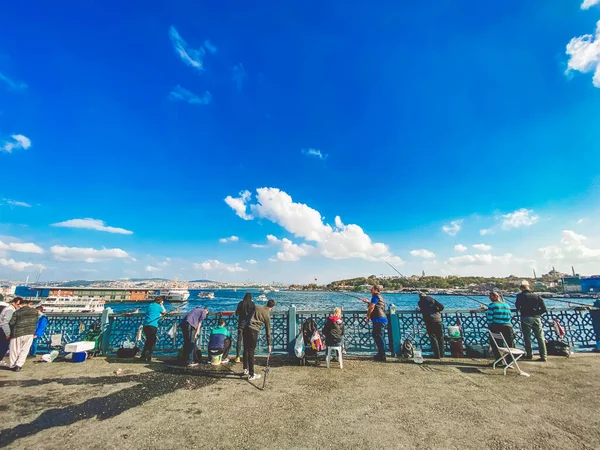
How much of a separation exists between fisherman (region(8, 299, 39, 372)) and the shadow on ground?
4.37ft

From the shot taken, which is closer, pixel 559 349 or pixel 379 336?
pixel 379 336

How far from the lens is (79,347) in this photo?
7.73 meters

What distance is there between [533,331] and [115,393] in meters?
10.5

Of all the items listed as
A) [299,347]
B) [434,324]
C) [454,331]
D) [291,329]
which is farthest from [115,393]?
[454,331]

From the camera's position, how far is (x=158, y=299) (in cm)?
793

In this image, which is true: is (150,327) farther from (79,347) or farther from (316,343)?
(316,343)

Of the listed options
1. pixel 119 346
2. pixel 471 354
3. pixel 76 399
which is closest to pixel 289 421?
pixel 76 399

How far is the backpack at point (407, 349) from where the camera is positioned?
7805 mm

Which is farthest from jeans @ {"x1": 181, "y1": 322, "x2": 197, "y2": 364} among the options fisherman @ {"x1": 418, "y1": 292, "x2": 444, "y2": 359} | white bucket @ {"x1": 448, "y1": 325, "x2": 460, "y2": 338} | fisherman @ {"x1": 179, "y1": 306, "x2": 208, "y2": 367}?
white bucket @ {"x1": 448, "y1": 325, "x2": 460, "y2": 338}

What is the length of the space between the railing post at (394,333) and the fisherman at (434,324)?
852 mm

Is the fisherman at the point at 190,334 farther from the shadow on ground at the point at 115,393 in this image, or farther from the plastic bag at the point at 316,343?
the plastic bag at the point at 316,343

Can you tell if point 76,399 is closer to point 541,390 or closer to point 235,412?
point 235,412

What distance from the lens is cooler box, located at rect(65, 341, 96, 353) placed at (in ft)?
25.0

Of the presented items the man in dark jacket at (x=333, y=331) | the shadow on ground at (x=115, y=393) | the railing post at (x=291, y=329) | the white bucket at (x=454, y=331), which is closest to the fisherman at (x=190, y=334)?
the shadow on ground at (x=115, y=393)
